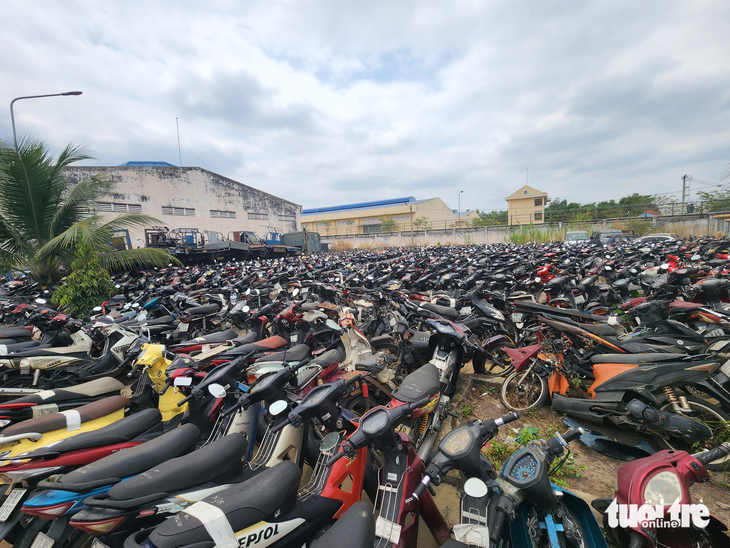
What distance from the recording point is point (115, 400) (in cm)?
303

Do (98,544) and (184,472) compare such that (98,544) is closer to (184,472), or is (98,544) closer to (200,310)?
(184,472)

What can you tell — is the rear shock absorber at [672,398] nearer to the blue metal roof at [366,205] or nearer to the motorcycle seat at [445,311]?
the motorcycle seat at [445,311]

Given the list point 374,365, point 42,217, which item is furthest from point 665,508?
point 42,217

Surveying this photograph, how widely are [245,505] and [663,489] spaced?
205cm

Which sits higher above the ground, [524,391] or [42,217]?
[42,217]

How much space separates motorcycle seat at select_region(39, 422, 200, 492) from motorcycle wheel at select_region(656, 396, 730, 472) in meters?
3.88

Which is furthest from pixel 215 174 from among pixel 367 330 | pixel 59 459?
pixel 59 459

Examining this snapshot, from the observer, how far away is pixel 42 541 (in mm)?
1764

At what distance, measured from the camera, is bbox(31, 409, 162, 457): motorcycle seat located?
214 cm

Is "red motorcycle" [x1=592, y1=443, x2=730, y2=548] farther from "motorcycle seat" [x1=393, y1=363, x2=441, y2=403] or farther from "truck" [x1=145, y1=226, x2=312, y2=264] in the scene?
"truck" [x1=145, y1=226, x2=312, y2=264]

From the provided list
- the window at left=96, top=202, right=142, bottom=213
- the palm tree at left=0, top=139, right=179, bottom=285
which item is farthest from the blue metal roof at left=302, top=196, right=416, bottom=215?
the palm tree at left=0, top=139, right=179, bottom=285

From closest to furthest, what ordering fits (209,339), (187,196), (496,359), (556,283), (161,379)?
1. (161,379)
2. (496,359)
3. (209,339)
4. (556,283)
5. (187,196)

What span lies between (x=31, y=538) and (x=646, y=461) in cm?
354

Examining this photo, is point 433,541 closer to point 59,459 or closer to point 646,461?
point 646,461
